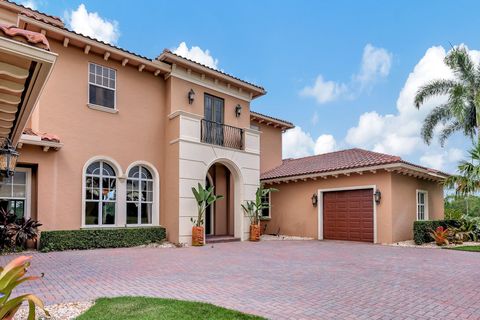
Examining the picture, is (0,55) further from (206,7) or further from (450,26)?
(450,26)

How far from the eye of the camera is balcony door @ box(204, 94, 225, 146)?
53.3ft

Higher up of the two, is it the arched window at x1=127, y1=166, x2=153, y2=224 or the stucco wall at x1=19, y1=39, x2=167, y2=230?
the stucco wall at x1=19, y1=39, x2=167, y2=230

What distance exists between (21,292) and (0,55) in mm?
4857

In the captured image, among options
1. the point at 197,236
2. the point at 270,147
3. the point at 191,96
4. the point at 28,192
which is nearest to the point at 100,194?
the point at 28,192

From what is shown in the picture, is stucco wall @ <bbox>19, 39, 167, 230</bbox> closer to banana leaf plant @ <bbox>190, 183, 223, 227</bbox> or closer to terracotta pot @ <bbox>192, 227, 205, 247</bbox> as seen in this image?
banana leaf plant @ <bbox>190, 183, 223, 227</bbox>

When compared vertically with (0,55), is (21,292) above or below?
below

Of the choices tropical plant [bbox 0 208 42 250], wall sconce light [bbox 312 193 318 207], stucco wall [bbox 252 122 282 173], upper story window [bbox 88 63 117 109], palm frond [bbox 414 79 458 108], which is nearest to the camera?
tropical plant [bbox 0 208 42 250]

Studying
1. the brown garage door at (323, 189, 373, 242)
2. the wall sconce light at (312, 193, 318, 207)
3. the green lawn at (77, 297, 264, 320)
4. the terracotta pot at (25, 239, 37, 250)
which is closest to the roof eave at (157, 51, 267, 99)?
the wall sconce light at (312, 193, 318, 207)

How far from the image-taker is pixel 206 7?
16.5 meters

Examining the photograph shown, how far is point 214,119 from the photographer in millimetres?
16906

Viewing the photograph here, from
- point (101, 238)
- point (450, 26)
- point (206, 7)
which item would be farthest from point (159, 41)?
point (450, 26)

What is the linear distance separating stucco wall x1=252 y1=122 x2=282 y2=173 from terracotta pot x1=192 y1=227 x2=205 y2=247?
8560 mm

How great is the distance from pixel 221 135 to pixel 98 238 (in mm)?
7233

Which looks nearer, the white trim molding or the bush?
the bush
